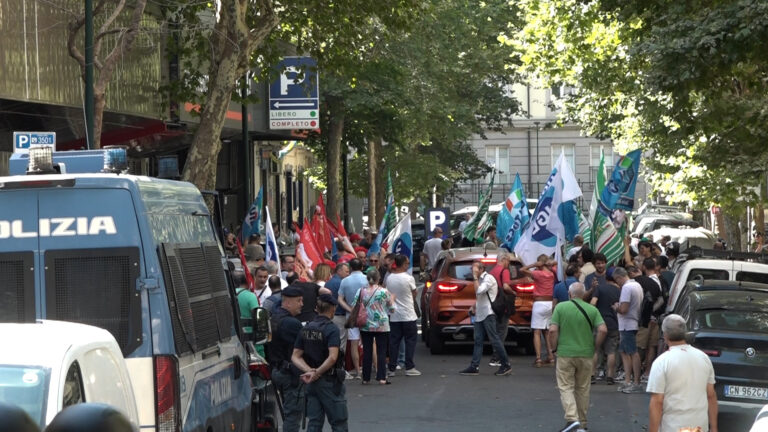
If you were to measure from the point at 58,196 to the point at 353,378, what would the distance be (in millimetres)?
11324

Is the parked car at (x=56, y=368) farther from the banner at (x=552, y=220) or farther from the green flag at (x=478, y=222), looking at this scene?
the green flag at (x=478, y=222)

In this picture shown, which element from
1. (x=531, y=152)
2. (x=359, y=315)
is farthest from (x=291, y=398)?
(x=531, y=152)

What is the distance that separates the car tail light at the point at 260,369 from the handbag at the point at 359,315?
16.5 ft

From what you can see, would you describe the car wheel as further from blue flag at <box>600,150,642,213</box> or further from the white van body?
the white van body

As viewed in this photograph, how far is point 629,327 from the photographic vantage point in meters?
17.3

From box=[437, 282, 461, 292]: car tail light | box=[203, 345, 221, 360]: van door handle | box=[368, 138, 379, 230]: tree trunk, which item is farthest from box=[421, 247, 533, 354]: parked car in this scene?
box=[368, 138, 379, 230]: tree trunk

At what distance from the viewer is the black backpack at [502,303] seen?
1888 cm

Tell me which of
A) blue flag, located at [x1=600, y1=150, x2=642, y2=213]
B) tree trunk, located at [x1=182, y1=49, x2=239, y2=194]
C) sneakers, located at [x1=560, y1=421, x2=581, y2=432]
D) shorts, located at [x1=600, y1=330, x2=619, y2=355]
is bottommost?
sneakers, located at [x1=560, y1=421, x2=581, y2=432]

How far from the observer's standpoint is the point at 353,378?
18812 millimetres

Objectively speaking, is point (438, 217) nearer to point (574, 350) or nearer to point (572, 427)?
point (574, 350)

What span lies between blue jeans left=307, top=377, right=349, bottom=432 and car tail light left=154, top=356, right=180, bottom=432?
11.5 feet

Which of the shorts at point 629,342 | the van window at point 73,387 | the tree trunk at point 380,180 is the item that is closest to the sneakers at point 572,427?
the shorts at point 629,342

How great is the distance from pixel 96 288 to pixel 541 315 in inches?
494

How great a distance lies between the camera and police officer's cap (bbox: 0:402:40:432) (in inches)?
139
